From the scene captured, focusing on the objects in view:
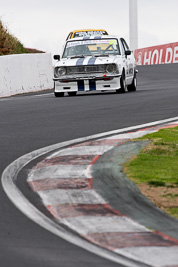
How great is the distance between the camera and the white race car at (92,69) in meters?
20.0

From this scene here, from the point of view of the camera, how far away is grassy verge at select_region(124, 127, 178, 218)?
21.7 ft

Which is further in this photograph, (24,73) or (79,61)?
(24,73)

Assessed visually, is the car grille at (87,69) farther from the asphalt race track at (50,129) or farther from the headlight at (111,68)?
the asphalt race track at (50,129)

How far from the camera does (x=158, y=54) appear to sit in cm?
4450

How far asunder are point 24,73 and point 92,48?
15.9 feet

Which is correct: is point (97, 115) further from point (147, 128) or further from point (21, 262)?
point (21, 262)

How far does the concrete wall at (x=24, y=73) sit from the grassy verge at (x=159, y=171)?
14.1 meters

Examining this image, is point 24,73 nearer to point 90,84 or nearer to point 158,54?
point 90,84

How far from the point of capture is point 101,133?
11.2 meters

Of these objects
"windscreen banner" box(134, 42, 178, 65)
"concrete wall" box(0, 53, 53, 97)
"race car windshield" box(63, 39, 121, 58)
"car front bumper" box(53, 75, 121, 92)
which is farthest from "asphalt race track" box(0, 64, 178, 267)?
"windscreen banner" box(134, 42, 178, 65)

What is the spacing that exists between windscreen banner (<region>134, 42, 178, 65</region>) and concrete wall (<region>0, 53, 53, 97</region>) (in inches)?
638

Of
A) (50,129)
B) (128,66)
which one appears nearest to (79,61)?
(128,66)

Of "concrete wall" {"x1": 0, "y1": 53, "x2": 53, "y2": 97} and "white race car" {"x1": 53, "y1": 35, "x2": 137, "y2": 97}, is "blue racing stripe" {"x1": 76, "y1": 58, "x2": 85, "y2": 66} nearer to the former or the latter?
"white race car" {"x1": 53, "y1": 35, "x2": 137, "y2": 97}

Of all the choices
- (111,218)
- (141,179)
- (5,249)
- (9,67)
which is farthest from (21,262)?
(9,67)
